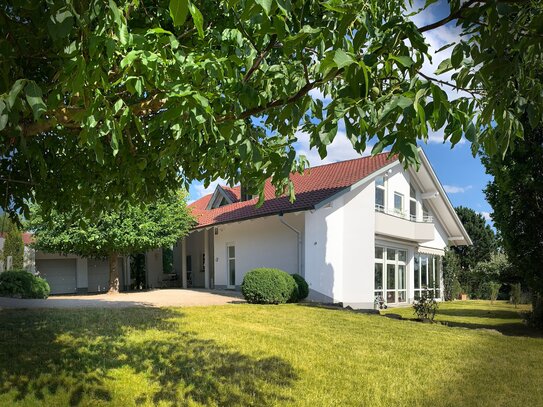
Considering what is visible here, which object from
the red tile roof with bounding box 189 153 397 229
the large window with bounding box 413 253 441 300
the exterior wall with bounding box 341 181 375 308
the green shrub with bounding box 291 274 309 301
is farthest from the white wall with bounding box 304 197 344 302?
the large window with bounding box 413 253 441 300

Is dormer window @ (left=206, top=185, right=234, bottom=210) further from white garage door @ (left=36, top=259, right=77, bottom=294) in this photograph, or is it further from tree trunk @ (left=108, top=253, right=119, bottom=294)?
white garage door @ (left=36, top=259, right=77, bottom=294)

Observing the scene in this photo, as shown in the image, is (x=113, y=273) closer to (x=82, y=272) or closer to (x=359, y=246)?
(x=82, y=272)

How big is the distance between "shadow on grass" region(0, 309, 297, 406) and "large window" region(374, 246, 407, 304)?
13.0 m

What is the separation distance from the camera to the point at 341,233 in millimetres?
18375

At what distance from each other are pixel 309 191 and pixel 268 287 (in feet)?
17.1

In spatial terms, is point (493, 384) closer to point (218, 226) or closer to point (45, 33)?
point (45, 33)

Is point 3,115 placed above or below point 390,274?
above

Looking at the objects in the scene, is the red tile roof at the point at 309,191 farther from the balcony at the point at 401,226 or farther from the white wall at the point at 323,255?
the balcony at the point at 401,226

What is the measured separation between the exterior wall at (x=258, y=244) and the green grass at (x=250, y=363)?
7084 mm

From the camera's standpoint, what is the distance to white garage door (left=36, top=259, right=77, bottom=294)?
27516 millimetres

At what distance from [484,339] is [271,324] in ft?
17.1

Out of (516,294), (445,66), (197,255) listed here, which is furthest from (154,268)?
(445,66)

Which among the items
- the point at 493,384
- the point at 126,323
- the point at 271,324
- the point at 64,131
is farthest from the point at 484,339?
the point at 64,131

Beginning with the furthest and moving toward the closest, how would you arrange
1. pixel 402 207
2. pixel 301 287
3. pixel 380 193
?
pixel 402 207
pixel 380 193
pixel 301 287
